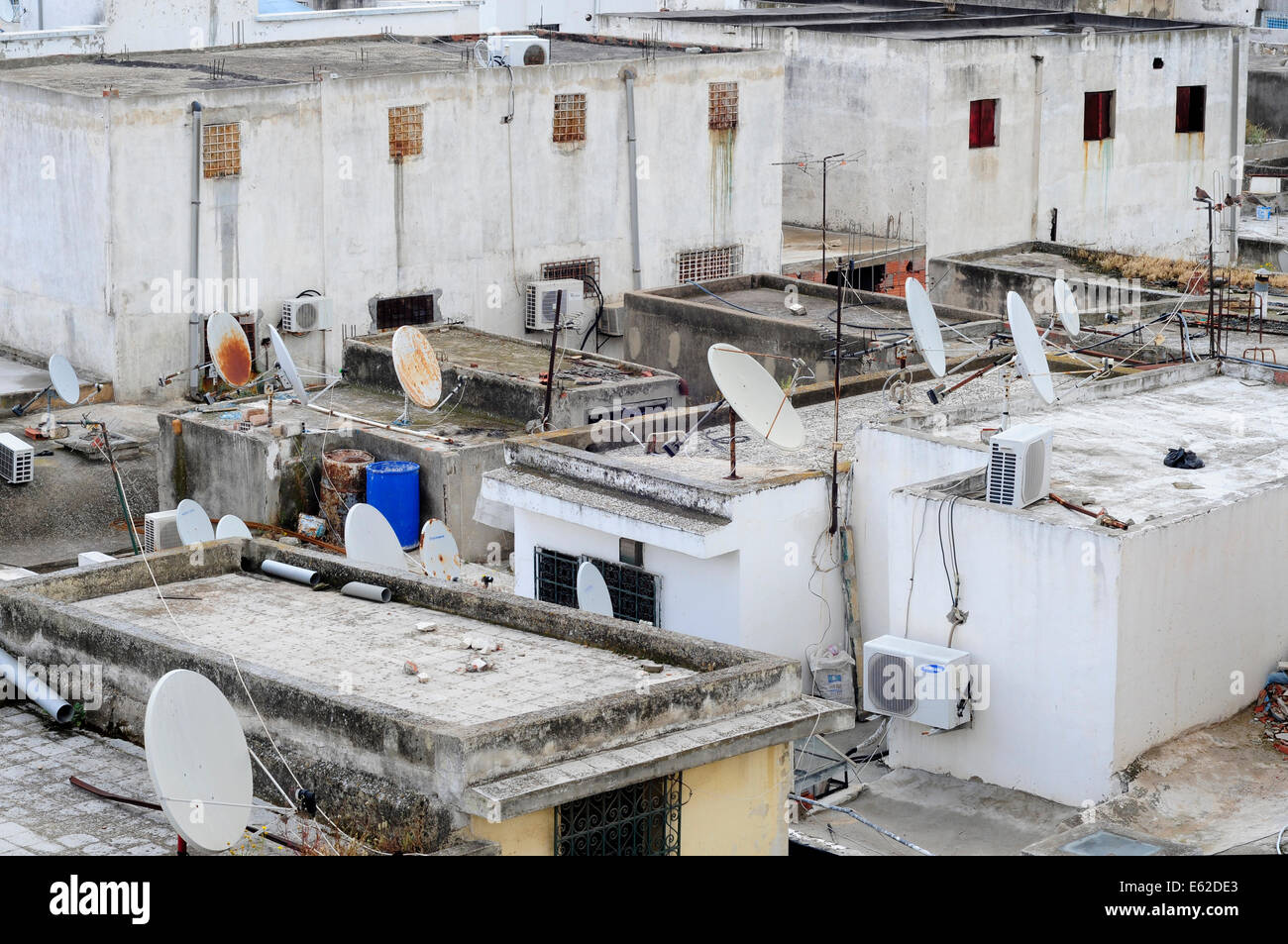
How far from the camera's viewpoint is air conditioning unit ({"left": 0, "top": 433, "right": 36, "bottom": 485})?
28297 mm

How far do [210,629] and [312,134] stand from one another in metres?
19.0

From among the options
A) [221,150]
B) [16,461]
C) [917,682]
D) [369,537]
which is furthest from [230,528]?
[221,150]

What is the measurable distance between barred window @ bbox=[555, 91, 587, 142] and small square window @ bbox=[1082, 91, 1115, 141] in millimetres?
12386

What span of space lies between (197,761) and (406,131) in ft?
78.3

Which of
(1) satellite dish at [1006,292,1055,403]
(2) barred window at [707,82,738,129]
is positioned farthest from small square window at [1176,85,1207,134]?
(1) satellite dish at [1006,292,1055,403]

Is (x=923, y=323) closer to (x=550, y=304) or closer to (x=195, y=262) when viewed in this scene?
(x=195, y=262)

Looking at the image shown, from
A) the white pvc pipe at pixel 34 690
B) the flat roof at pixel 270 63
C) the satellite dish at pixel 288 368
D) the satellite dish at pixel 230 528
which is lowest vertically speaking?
the white pvc pipe at pixel 34 690

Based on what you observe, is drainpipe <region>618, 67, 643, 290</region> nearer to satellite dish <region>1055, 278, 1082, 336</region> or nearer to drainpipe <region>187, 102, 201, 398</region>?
drainpipe <region>187, 102, 201, 398</region>

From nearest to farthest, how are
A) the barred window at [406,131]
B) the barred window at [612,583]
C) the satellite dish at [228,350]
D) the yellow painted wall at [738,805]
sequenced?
the yellow painted wall at [738,805] < the barred window at [612,583] < the satellite dish at [228,350] < the barred window at [406,131]

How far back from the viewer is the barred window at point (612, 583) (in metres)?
21.9

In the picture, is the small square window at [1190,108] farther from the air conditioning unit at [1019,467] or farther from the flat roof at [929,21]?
the air conditioning unit at [1019,467]

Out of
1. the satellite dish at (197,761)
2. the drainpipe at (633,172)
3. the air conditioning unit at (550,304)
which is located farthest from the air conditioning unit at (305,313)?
the satellite dish at (197,761)

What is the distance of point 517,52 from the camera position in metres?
36.5

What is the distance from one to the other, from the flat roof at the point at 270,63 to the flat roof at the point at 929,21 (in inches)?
237
